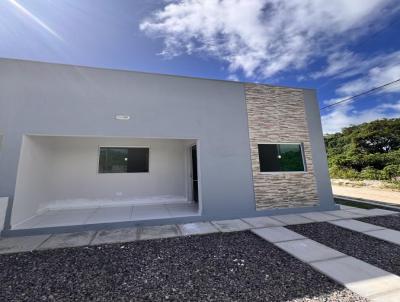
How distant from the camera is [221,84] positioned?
18.9 ft

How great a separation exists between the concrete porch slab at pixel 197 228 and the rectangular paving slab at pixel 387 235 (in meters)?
3.45

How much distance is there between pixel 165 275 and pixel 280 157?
16.3 ft

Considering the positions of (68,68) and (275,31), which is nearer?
(68,68)

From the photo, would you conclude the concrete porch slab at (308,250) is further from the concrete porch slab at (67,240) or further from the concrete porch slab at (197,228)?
the concrete porch slab at (67,240)

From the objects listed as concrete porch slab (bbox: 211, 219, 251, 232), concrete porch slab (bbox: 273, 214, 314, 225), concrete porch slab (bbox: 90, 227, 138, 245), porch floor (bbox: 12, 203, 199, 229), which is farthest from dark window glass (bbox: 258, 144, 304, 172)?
concrete porch slab (bbox: 90, 227, 138, 245)

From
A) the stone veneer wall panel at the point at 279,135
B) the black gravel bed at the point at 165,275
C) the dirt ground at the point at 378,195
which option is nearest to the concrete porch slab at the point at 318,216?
the stone veneer wall panel at the point at 279,135

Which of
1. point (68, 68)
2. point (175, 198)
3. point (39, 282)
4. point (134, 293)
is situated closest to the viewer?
point (134, 293)

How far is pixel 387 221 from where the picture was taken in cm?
483

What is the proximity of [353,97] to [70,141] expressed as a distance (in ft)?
43.3

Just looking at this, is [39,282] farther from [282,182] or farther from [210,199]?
[282,182]

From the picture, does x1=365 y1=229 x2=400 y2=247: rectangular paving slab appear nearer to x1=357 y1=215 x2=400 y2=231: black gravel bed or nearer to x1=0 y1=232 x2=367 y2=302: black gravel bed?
x1=357 y1=215 x2=400 y2=231: black gravel bed

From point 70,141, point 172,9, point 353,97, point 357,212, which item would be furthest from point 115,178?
point 353,97

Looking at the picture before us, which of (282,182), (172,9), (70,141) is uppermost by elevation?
(172,9)

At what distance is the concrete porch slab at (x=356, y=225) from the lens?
429 cm
